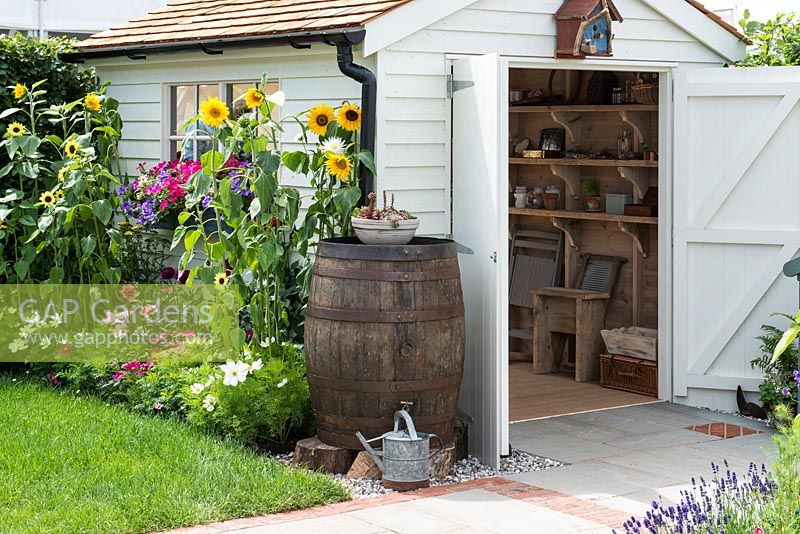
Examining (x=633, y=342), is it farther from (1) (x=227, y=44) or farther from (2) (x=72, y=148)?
(2) (x=72, y=148)

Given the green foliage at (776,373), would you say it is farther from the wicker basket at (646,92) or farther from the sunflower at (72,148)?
the sunflower at (72,148)

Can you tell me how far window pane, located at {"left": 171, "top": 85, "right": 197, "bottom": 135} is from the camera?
8.66 metres

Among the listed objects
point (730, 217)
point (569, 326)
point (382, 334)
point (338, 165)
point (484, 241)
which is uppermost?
point (338, 165)

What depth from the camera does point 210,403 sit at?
6664 mm

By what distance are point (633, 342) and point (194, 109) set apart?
3.50 metres

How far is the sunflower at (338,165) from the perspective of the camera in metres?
6.65

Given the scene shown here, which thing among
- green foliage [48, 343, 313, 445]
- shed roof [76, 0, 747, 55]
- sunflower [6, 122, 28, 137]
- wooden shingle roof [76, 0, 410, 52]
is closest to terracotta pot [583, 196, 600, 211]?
shed roof [76, 0, 747, 55]

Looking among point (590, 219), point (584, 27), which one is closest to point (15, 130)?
point (584, 27)

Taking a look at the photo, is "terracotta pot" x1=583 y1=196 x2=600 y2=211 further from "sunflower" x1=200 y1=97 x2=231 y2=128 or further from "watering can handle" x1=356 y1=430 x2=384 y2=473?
"watering can handle" x1=356 y1=430 x2=384 y2=473

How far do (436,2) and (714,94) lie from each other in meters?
2.08

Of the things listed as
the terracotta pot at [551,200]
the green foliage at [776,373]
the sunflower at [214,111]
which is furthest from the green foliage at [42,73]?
A: the green foliage at [776,373]

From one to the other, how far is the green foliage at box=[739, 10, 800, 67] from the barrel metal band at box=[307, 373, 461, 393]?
344cm

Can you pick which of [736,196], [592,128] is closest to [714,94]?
[736,196]

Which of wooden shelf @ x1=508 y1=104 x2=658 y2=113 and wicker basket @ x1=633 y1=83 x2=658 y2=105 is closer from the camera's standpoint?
wicker basket @ x1=633 y1=83 x2=658 y2=105
